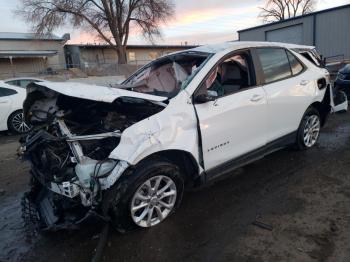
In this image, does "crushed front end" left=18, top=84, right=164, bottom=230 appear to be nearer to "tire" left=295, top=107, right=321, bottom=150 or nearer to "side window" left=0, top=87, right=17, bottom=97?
"tire" left=295, top=107, right=321, bottom=150

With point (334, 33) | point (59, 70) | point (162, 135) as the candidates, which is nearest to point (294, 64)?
point (162, 135)

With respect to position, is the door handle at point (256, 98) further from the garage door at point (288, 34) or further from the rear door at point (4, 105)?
the garage door at point (288, 34)

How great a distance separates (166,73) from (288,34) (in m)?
25.3

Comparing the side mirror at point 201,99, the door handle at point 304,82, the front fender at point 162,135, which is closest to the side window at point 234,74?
the side mirror at point 201,99

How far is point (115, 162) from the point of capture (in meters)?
3.29

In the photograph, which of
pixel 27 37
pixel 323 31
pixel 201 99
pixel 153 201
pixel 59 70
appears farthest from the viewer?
pixel 27 37

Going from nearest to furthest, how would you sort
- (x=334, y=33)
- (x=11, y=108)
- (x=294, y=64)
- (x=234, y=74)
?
1. (x=234, y=74)
2. (x=294, y=64)
3. (x=11, y=108)
4. (x=334, y=33)

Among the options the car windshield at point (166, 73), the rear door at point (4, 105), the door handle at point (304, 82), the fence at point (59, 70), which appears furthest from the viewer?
the fence at point (59, 70)

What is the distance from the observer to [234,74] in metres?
4.61

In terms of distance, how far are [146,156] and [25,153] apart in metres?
1.36

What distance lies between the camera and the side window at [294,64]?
202 inches

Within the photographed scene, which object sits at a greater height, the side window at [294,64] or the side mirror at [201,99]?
the side window at [294,64]

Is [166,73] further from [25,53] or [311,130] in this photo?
[25,53]

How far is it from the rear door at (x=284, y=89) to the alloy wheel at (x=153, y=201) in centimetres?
175
